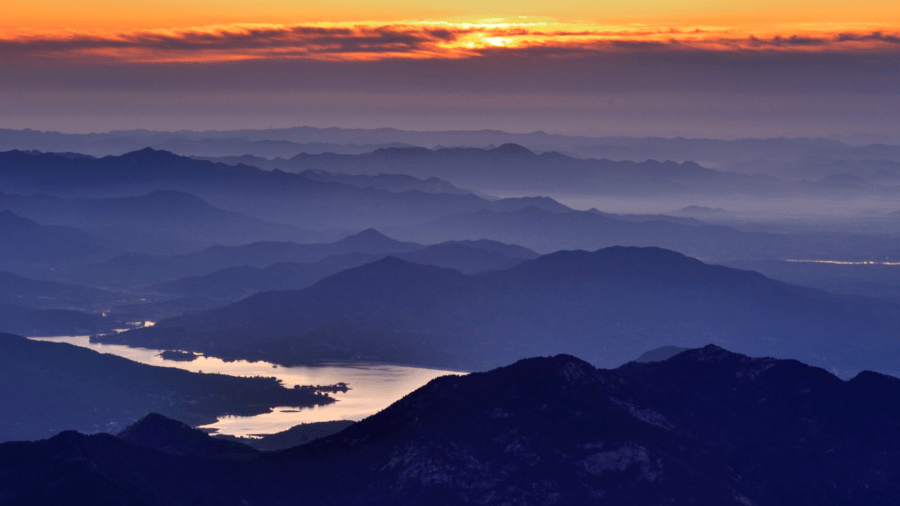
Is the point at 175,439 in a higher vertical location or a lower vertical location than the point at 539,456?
higher

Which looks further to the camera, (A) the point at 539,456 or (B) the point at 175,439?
(B) the point at 175,439

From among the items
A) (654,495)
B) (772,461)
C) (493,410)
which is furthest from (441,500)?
(772,461)

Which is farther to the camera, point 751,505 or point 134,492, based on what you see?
point 751,505

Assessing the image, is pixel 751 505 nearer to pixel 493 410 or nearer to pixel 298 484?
pixel 493 410

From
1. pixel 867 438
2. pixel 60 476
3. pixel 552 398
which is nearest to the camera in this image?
pixel 60 476

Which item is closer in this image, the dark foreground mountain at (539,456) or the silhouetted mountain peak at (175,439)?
the dark foreground mountain at (539,456)

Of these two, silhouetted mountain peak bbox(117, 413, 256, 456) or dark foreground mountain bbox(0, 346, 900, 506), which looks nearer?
dark foreground mountain bbox(0, 346, 900, 506)

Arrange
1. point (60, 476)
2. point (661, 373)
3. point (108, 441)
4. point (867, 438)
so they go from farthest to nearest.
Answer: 1. point (661, 373)
2. point (867, 438)
3. point (108, 441)
4. point (60, 476)

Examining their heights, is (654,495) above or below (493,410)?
below
